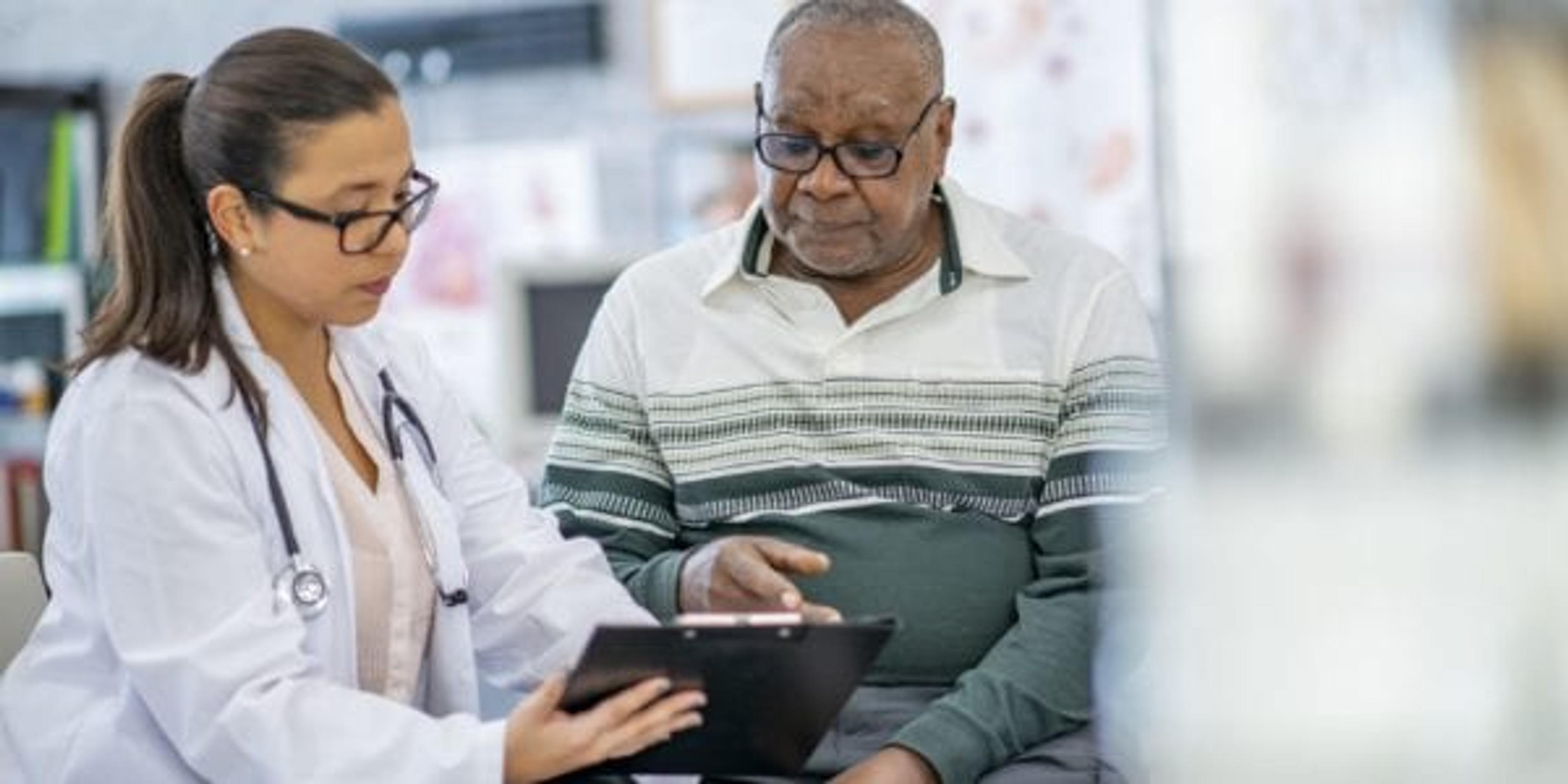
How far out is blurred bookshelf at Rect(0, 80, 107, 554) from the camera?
499 centimetres

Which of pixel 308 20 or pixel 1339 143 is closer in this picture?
pixel 1339 143

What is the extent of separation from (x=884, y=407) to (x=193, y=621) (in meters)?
0.71

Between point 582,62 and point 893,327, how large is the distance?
10.8 feet

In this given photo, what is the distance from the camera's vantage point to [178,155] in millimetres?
1483

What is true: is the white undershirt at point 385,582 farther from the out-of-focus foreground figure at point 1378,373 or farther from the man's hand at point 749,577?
the out-of-focus foreground figure at point 1378,373

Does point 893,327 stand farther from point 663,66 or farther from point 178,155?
point 663,66

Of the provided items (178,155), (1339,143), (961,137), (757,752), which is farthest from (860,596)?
(961,137)

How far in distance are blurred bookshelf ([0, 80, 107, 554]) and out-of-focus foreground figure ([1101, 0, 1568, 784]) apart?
16.2 feet

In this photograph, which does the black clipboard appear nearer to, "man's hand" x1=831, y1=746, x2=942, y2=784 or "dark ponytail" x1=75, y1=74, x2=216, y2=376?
"man's hand" x1=831, y1=746, x2=942, y2=784

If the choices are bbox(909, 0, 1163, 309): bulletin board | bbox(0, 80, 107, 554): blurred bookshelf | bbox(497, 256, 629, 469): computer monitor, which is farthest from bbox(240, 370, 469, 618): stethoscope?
bbox(0, 80, 107, 554): blurred bookshelf

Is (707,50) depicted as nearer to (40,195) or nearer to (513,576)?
(40,195)

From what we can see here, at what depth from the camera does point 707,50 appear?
495 centimetres

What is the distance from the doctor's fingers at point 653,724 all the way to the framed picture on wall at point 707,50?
3668 millimetres

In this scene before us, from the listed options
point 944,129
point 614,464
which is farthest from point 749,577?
point 944,129
